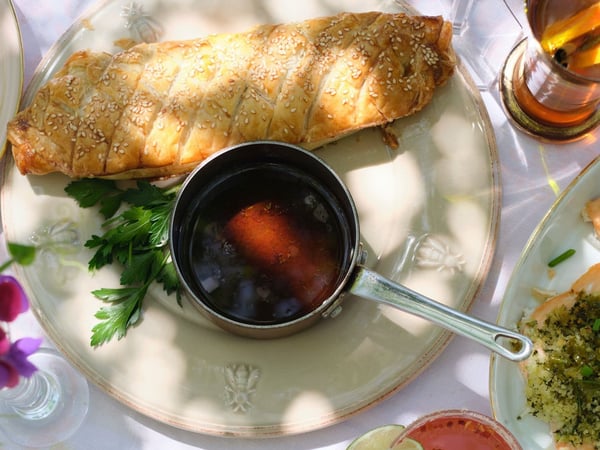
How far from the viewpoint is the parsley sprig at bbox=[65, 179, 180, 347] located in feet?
5.27

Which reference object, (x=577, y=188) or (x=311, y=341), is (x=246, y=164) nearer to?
(x=311, y=341)

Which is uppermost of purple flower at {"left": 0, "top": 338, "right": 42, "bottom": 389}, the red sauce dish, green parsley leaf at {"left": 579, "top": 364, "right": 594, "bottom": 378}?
purple flower at {"left": 0, "top": 338, "right": 42, "bottom": 389}

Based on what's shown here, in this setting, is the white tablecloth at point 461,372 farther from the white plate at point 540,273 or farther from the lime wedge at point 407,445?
the lime wedge at point 407,445

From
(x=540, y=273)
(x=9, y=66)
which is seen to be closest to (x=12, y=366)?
(x=9, y=66)

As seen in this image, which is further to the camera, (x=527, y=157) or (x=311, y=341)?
(x=527, y=157)

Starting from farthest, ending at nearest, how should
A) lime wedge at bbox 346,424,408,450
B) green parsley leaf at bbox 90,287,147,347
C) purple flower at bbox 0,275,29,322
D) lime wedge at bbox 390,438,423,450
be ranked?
green parsley leaf at bbox 90,287,147,347 → lime wedge at bbox 346,424,408,450 → lime wedge at bbox 390,438,423,450 → purple flower at bbox 0,275,29,322

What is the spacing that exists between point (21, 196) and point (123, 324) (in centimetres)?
38

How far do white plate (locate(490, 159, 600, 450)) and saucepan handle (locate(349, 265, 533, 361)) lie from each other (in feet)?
0.59

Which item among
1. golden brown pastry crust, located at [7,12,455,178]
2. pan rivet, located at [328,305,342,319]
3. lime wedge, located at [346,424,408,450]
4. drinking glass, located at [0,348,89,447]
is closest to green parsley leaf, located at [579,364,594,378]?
lime wedge, located at [346,424,408,450]

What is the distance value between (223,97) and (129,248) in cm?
40

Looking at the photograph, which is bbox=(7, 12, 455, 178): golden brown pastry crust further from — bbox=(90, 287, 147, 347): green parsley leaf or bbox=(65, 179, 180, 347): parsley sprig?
bbox=(90, 287, 147, 347): green parsley leaf

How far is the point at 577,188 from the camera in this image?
161 centimetres

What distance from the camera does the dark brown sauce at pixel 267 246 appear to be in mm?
1596

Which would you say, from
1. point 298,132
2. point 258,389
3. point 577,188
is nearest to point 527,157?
point 577,188
